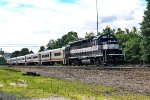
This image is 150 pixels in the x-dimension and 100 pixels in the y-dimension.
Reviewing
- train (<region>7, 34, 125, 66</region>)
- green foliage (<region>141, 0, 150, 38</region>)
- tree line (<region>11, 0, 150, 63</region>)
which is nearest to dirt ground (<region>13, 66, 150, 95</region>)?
train (<region>7, 34, 125, 66</region>)

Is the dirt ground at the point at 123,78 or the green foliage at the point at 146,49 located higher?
the green foliage at the point at 146,49

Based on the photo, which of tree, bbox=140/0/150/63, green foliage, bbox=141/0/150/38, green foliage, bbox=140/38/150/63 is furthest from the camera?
green foliage, bbox=141/0/150/38

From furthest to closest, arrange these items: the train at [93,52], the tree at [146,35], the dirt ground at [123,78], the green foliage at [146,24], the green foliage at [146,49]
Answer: the green foliage at [146,24] < the tree at [146,35] < the green foliage at [146,49] < the train at [93,52] < the dirt ground at [123,78]

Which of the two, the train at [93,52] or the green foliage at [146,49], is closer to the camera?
the train at [93,52]

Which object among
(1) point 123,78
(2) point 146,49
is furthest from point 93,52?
(1) point 123,78

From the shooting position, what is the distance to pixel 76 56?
202ft

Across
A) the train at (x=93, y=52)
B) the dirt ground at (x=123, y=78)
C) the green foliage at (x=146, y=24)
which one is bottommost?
the dirt ground at (x=123, y=78)

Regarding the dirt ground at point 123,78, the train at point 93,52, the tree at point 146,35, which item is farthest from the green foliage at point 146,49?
the dirt ground at point 123,78

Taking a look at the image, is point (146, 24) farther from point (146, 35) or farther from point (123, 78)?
point (123, 78)

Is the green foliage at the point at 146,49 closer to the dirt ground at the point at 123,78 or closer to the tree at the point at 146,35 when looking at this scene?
the tree at the point at 146,35

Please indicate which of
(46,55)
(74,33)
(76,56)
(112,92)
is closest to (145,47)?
(76,56)

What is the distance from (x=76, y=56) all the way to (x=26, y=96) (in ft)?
138

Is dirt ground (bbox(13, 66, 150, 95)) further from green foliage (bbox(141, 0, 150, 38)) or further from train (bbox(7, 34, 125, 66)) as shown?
green foliage (bbox(141, 0, 150, 38))

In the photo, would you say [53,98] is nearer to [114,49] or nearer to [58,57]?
[114,49]
